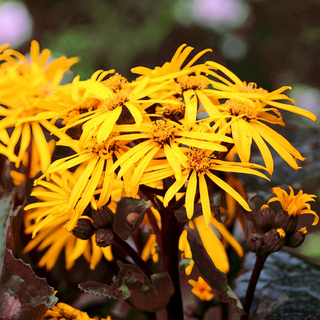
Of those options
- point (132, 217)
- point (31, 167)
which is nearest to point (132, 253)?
point (132, 217)

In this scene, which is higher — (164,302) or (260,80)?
(260,80)

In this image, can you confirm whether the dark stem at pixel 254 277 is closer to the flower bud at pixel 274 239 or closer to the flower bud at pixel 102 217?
the flower bud at pixel 274 239

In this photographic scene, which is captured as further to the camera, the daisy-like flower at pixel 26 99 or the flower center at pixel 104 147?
the daisy-like flower at pixel 26 99

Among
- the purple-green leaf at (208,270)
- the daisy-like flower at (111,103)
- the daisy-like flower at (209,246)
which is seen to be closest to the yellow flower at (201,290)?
the daisy-like flower at (209,246)

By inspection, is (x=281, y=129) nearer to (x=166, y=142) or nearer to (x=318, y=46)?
(x=318, y=46)

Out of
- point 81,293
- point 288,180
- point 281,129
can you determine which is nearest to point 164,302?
point 81,293

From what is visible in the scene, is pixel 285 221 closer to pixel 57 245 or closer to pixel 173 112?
pixel 173 112

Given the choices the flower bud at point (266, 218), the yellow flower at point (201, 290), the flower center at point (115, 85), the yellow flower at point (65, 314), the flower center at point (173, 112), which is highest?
the flower center at point (115, 85)
